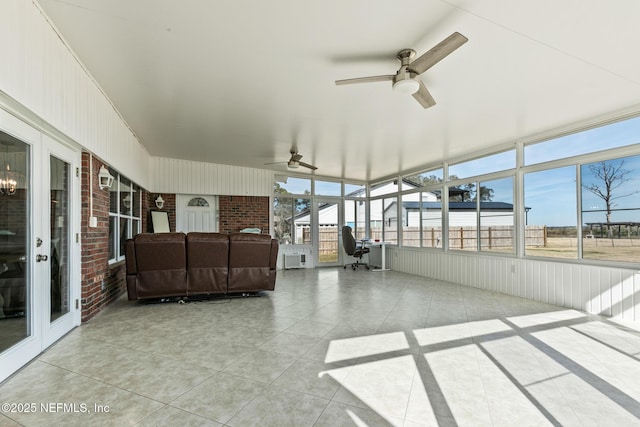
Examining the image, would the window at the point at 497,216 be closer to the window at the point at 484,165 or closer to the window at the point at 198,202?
the window at the point at 484,165

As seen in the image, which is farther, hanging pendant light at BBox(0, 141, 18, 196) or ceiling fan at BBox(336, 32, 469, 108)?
ceiling fan at BBox(336, 32, 469, 108)

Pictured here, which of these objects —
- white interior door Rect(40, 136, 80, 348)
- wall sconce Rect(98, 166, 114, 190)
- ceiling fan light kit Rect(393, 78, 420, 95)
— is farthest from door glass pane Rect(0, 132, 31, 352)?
ceiling fan light kit Rect(393, 78, 420, 95)

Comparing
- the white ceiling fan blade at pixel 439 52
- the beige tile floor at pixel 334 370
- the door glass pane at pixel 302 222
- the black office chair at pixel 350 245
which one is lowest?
the beige tile floor at pixel 334 370

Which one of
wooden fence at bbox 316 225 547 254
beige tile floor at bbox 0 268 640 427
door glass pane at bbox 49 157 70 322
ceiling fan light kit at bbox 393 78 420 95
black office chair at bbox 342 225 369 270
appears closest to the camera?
beige tile floor at bbox 0 268 640 427

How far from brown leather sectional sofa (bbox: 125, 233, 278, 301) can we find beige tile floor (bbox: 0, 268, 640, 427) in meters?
0.41

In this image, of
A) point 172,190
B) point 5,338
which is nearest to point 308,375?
point 5,338

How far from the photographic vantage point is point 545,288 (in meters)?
4.40

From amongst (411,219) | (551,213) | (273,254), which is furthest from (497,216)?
(273,254)

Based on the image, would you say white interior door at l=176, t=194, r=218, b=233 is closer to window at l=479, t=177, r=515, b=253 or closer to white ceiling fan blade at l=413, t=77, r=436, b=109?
white ceiling fan blade at l=413, t=77, r=436, b=109

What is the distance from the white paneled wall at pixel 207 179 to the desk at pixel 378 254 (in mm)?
3193

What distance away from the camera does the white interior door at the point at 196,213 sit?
695 centimetres

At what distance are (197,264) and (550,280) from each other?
5.13 meters

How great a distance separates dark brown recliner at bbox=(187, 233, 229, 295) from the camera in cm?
416

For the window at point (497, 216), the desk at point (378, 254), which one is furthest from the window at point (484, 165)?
the desk at point (378, 254)
